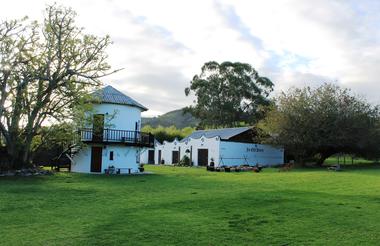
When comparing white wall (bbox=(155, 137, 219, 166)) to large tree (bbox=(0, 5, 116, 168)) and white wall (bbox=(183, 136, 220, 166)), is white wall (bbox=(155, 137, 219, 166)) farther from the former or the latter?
large tree (bbox=(0, 5, 116, 168))

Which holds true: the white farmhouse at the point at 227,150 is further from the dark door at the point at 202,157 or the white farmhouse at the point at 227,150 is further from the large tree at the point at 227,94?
the large tree at the point at 227,94

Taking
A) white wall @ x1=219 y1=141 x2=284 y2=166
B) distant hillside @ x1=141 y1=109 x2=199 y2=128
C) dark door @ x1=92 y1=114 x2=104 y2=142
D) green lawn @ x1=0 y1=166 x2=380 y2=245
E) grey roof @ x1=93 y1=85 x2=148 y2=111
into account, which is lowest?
green lawn @ x1=0 y1=166 x2=380 y2=245

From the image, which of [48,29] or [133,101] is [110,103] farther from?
[48,29]

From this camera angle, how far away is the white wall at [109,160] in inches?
1298

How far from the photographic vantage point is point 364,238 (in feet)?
28.1

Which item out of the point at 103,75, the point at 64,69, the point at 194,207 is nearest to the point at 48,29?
the point at 64,69

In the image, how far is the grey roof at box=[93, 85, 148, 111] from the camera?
32.9m

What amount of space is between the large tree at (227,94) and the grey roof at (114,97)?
37709mm

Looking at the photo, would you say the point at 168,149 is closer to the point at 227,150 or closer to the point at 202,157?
the point at 202,157

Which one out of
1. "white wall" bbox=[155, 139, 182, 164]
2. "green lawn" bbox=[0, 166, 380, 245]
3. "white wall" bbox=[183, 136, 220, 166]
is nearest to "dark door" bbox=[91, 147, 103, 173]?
"white wall" bbox=[183, 136, 220, 166]

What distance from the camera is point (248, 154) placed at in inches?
1898

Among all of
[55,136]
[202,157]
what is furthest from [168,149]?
[55,136]

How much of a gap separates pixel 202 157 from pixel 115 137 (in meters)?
16.7

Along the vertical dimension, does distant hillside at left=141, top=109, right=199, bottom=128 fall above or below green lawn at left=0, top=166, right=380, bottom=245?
above
